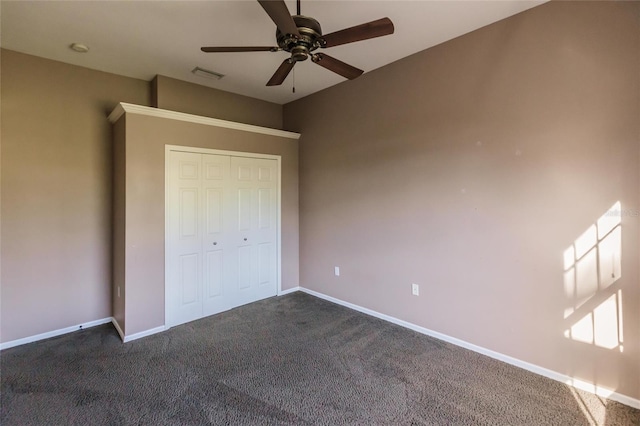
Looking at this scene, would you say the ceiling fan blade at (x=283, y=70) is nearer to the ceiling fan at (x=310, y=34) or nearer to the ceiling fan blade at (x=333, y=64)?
the ceiling fan at (x=310, y=34)

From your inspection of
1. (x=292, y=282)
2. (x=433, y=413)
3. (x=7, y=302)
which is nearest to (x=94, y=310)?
(x=7, y=302)

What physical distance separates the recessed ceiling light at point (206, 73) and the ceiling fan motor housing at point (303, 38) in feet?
6.68

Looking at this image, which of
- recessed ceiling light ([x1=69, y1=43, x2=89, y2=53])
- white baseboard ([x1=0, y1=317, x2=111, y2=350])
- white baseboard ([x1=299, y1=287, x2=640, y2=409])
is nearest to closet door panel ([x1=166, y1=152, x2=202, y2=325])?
white baseboard ([x1=0, y1=317, x2=111, y2=350])

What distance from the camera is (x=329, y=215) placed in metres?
4.20

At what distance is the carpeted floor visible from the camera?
6.62ft

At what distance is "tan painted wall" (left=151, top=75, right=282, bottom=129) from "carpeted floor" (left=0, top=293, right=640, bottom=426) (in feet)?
8.88

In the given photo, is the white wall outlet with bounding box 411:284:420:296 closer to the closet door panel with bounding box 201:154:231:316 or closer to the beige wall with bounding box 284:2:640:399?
the beige wall with bounding box 284:2:640:399

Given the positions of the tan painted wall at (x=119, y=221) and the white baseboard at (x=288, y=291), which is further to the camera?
the white baseboard at (x=288, y=291)

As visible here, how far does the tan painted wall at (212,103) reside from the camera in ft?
12.1

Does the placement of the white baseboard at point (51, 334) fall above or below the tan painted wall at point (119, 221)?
below

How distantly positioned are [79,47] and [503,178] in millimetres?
4155

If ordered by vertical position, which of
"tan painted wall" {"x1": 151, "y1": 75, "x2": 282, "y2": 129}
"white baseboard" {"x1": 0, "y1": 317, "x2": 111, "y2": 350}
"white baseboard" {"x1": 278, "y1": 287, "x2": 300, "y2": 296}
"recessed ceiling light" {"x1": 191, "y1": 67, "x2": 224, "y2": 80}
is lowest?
"white baseboard" {"x1": 0, "y1": 317, "x2": 111, "y2": 350}

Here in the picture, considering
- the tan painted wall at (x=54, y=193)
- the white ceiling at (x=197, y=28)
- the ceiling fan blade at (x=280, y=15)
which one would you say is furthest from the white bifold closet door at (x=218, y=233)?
the ceiling fan blade at (x=280, y=15)

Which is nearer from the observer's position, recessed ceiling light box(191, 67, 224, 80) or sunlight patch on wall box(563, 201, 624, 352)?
sunlight patch on wall box(563, 201, 624, 352)
